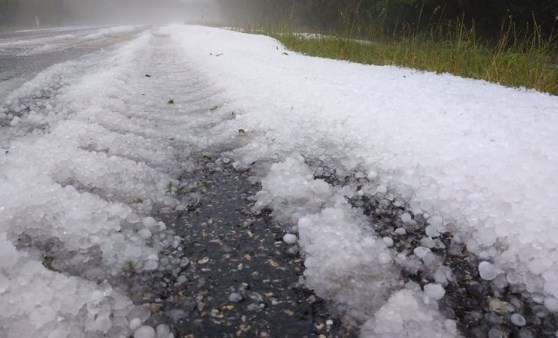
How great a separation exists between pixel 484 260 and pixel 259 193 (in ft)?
3.91

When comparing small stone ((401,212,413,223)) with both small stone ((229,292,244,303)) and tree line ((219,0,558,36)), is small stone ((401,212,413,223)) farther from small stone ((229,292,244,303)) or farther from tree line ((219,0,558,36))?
tree line ((219,0,558,36))

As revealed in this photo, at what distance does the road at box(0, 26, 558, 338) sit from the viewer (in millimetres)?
1274

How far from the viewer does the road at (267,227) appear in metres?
1.27

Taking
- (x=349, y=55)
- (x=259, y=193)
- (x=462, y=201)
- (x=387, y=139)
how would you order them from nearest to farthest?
(x=462, y=201) → (x=259, y=193) → (x=387, y=139) → (x=349, y=55)

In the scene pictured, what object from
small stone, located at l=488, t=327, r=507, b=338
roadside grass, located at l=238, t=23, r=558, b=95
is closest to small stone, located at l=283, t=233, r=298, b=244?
small stone, located at l=488, t=327, r=507, b=338

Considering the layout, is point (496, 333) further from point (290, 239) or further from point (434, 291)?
point (290, 239)

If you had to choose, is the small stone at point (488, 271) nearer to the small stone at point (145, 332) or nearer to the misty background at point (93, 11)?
the small stone at point (145, 332)

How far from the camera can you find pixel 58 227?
167cm

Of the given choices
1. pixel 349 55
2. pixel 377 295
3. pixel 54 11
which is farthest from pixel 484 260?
pixel 54 11

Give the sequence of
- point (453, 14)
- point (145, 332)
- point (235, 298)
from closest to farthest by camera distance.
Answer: point (145, 332), point (235, 298), point (453, 14)

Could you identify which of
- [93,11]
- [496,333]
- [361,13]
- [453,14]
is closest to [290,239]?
[496,333]

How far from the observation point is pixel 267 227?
1826mm

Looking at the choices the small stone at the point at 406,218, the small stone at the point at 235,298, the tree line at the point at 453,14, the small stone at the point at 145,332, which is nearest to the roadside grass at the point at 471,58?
the tree line at the point at 453,14

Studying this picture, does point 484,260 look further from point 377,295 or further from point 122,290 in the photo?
point 122,290
